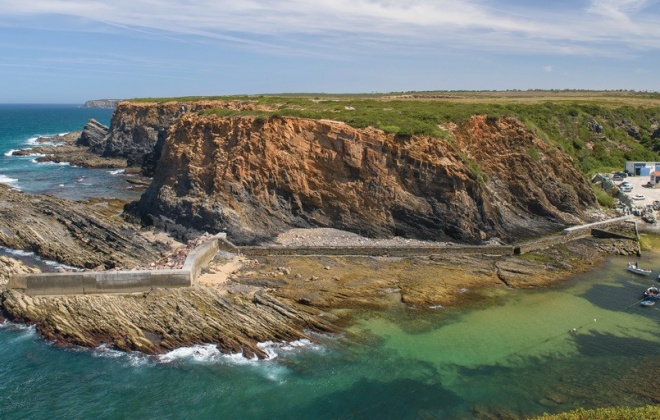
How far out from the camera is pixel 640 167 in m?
53.3

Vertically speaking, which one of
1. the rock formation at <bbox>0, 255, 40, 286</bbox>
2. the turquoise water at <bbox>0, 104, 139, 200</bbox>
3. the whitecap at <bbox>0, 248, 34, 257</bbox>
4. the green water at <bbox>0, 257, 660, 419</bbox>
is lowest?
the green water at <bbox>0, 257, 660, 419</bbox>

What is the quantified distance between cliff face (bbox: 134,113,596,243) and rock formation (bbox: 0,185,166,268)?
4.37 meters

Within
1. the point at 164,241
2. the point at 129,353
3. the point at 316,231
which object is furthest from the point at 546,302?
the point at 164,241

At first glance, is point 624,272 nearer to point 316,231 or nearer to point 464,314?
point 464,314

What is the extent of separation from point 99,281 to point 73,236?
9.54m

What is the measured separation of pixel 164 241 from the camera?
3328 centimetres

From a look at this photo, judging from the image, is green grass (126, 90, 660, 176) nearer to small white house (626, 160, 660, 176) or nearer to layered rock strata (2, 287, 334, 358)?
small white house (626, 160, 660, 176)

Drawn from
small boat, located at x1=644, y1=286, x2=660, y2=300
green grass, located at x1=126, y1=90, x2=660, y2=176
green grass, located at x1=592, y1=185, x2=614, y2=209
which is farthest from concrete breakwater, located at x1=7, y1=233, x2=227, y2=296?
green grass, located at x1=592, y1=185, x2=614, y2=209

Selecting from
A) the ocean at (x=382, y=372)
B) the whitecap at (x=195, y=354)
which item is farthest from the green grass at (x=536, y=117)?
the whitecap at (x=195, y=354)

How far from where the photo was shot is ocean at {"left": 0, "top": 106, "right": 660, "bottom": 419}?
1764 cm

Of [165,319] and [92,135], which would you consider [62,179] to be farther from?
[165,319]

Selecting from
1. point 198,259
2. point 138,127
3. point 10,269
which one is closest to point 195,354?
point 198,259

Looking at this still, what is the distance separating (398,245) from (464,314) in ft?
28.9

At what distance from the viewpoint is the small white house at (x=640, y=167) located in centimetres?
5234
